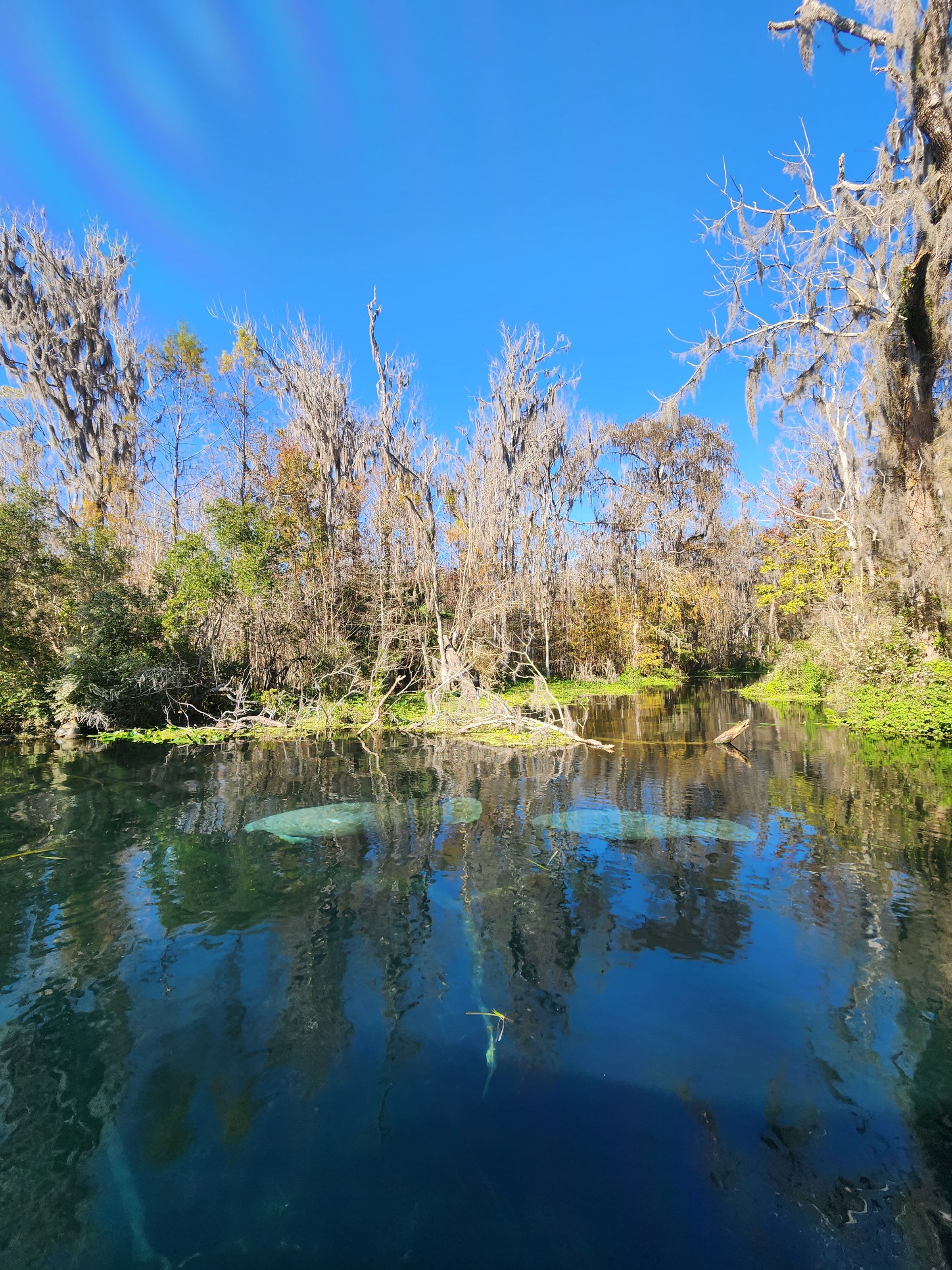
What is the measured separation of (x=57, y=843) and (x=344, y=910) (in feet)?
11.7

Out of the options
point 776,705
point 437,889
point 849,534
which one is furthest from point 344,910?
point 849,534

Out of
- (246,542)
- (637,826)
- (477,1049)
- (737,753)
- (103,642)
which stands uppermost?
(246,542)

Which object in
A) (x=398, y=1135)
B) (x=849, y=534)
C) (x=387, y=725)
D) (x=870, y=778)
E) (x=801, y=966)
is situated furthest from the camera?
(x=849, y=534)

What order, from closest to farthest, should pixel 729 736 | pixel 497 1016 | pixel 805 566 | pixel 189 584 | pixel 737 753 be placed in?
pixel 497 1016
pixel 737 753
pixel 729 736
pixel 189 584
pixel 805 566

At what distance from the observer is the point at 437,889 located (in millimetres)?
5016

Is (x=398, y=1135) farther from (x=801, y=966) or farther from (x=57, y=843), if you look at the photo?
(x=57, y=843)

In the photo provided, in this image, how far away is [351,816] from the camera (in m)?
7.12

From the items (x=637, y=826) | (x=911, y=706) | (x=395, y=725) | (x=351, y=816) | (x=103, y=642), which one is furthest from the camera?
(x=395, y=725)

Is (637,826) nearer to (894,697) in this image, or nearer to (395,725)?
(894,697)

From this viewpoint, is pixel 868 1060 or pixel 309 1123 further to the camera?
pixel 868 1060

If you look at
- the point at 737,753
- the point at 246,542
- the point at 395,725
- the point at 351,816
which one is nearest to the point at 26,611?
the point at 246,542

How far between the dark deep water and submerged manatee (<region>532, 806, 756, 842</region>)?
0.13m

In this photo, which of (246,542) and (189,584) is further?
(246,542)

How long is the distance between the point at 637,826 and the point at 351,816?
10.4 ft
